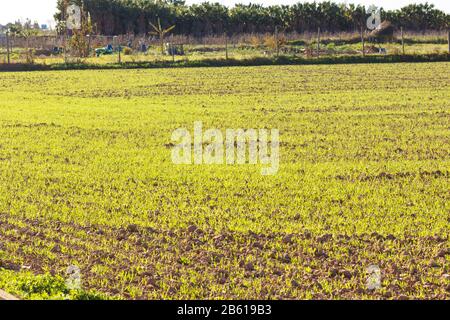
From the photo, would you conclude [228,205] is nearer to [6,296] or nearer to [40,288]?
[40,288]

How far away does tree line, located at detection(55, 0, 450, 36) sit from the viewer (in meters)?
72.8

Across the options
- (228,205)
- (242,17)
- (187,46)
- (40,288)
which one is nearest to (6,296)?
(40,288)

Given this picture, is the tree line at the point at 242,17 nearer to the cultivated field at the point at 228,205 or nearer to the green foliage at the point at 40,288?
the cultivated field at the point at 228,205

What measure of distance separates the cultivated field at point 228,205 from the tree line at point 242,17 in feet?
169

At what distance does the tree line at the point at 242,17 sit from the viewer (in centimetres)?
7282

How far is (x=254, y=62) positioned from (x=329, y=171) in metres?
29.6

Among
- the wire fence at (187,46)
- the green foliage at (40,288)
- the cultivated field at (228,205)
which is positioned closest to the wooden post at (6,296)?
the green foliage at (40,288)

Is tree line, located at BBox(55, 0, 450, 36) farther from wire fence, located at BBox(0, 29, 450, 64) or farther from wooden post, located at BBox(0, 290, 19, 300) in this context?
wooden post, located at BBox(0, 290, 19, 300)

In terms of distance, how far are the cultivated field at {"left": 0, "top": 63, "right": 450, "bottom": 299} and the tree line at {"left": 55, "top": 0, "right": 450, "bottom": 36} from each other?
169ft

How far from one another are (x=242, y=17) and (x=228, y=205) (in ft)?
213

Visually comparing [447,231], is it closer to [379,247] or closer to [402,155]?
[379,247]

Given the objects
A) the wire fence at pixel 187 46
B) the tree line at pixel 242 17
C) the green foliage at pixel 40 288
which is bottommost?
the green foliage at pixel 40 288

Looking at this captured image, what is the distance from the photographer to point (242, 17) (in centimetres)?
7431

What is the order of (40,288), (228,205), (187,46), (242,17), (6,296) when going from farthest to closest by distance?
(242,17)
(187,46)
(228,205)
(40,288)
(6,296)
